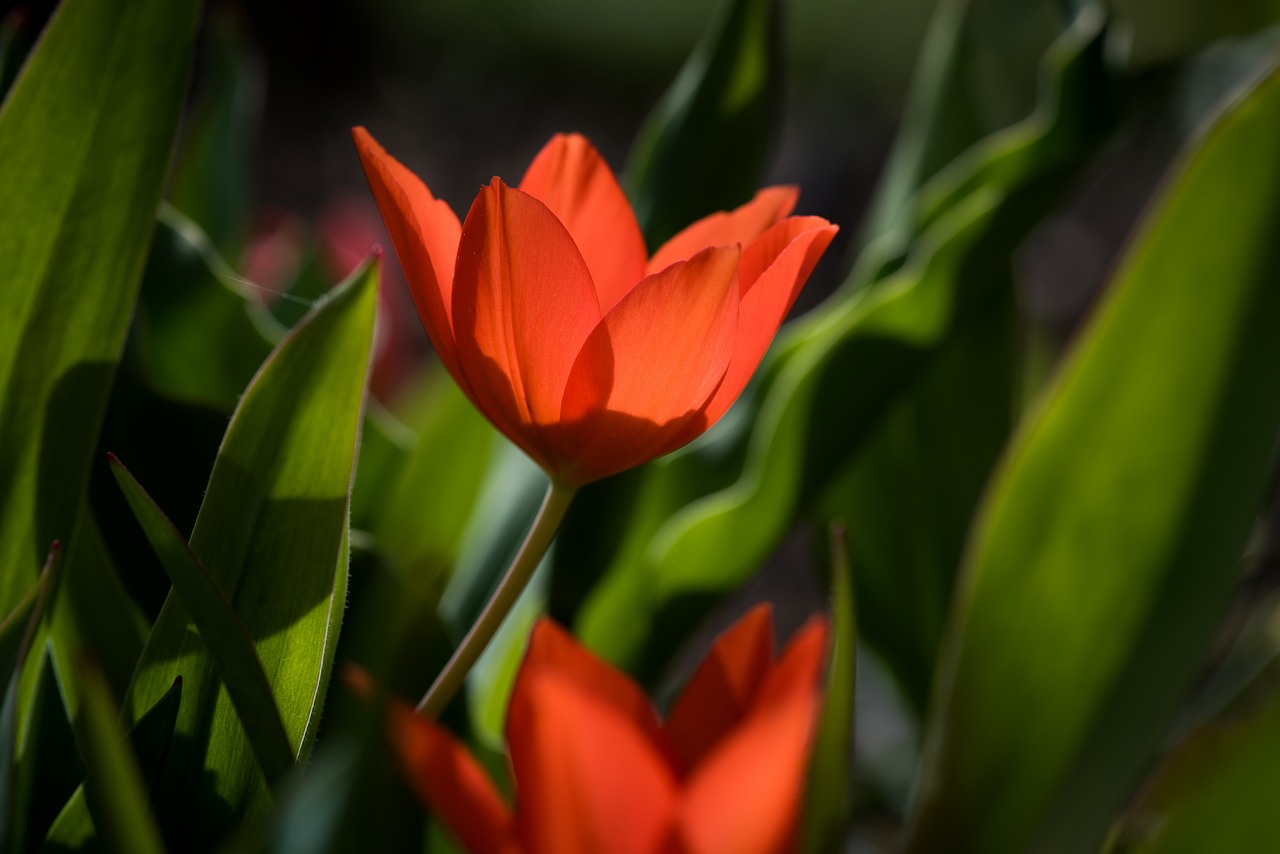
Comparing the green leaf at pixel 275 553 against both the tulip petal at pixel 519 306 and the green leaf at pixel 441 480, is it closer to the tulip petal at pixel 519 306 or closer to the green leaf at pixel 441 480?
the tulip petal at pixel 519 306

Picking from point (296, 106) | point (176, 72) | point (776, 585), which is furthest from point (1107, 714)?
point (296, 106)

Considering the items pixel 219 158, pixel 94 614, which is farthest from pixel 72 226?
pixel 219 158

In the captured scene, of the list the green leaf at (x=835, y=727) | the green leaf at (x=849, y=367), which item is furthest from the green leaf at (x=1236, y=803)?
the green leaf at (x=849, y=367)

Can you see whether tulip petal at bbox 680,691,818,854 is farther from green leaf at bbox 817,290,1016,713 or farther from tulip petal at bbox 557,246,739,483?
green leaf at bbox 817,290,1016,713

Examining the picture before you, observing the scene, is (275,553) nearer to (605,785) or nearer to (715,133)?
(605,785)

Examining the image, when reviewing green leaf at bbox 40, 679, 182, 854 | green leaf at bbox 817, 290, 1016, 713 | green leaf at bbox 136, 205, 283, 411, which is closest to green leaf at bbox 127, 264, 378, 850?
green leaf at bbox 40, 679, 182, 854

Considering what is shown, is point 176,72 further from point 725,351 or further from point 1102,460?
point 1102,460

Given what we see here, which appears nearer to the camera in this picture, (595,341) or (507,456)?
(595,341)
